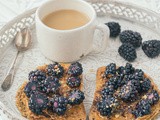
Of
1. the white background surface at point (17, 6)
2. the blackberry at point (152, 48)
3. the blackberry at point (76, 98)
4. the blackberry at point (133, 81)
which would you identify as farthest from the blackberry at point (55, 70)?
the white background surface at point (17, 6)

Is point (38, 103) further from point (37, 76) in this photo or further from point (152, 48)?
point (152, 48)

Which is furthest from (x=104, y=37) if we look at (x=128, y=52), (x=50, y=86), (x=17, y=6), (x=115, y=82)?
(x=17, y=6)

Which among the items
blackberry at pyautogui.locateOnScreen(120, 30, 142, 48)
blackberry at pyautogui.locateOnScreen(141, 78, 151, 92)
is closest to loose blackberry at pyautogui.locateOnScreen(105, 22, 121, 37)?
blackberry at pyautogui.locateOnScreen(120, 30, 142, 48)

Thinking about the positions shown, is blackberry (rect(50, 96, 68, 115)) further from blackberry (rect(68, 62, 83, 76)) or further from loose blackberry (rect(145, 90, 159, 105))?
loose blackberry (rect(145, 90, 159, 105))

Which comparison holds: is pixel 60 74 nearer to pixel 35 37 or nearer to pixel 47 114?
pixel 47 114

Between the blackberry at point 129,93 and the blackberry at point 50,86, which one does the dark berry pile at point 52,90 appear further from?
the blackberry at point 129,93

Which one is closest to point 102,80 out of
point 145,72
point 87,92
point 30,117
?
point 87,92
